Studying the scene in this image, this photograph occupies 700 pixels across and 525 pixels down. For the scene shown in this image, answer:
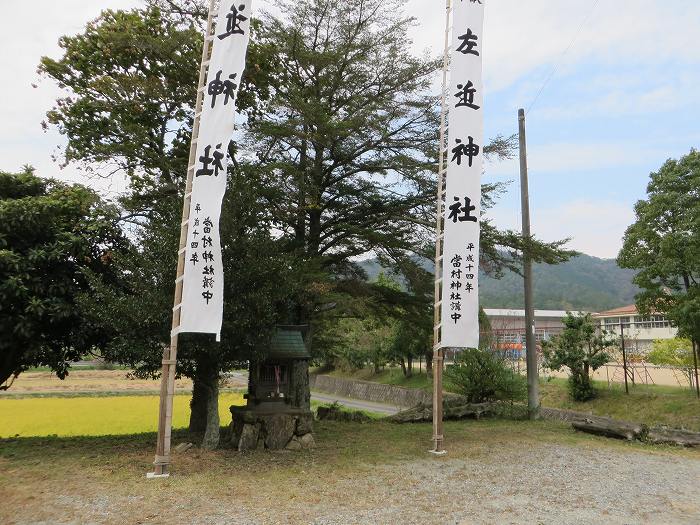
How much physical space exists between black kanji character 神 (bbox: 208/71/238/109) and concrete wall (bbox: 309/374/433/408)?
54.5 feet

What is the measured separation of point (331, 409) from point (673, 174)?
13.1m

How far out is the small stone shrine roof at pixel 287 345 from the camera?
9.22 meters

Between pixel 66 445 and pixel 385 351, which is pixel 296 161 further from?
pixel 385 351

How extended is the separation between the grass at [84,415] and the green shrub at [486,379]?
717 cm

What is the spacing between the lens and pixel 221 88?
7.43m

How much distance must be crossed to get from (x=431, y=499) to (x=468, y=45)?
23.3 ft

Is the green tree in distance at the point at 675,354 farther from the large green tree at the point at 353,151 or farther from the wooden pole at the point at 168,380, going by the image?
the wooden pole at the point at 168,380

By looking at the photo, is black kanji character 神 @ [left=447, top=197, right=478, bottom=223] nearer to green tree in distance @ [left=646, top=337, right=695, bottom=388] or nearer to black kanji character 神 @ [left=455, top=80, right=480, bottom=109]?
black kanji character 神 @ [left=455, top=80, right=480, bottom=109]

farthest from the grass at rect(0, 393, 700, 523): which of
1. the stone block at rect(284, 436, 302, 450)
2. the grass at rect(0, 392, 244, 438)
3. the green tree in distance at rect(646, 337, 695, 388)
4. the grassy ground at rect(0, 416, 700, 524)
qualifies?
the green tree in distance at rect(646, 337, 695, 388)

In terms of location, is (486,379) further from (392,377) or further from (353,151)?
(392,377)

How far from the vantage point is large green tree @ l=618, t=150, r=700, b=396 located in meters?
14.2

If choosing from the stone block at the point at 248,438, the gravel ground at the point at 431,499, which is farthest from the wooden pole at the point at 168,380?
the stone block at the point at 248,438

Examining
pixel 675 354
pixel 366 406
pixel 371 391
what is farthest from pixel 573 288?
pixel 675 354

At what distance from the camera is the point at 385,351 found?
31.4 meters
